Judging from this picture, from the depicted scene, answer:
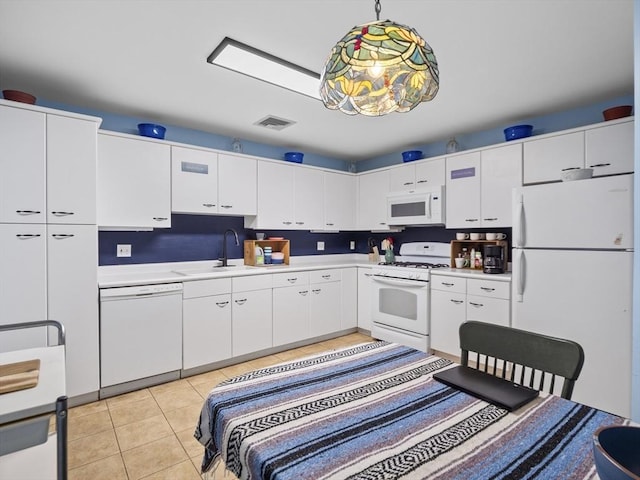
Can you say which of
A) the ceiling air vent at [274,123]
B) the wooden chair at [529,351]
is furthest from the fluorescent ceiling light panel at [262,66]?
the wooden chair at [529,351]

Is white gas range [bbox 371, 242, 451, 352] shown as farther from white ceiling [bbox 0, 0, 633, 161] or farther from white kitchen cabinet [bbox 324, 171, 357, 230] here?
white ceiling [bbox 0, 0, 633, 161]

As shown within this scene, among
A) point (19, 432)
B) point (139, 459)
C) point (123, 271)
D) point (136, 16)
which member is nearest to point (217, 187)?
point (123, 271)

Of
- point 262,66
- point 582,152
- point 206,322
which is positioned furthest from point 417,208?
point 206,322

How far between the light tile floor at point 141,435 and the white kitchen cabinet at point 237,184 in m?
1.76

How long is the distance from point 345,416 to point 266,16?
1935 mm

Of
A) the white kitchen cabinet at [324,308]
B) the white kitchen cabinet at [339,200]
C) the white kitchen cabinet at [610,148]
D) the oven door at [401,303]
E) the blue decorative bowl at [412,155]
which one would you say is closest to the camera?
the white kitchen cabinet at [610,148]

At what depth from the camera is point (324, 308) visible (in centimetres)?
399

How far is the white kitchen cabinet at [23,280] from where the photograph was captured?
7.12 feet

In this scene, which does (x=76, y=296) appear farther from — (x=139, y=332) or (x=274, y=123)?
(x=274, y=123)

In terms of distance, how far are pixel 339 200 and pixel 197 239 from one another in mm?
1954

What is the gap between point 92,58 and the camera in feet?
7.12

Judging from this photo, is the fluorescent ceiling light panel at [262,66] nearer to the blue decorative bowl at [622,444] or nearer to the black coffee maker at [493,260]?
the blue decorative bowl at [622,444]

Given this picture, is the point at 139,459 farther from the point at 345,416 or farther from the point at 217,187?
the point at 217,187

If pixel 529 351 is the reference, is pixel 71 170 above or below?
above
